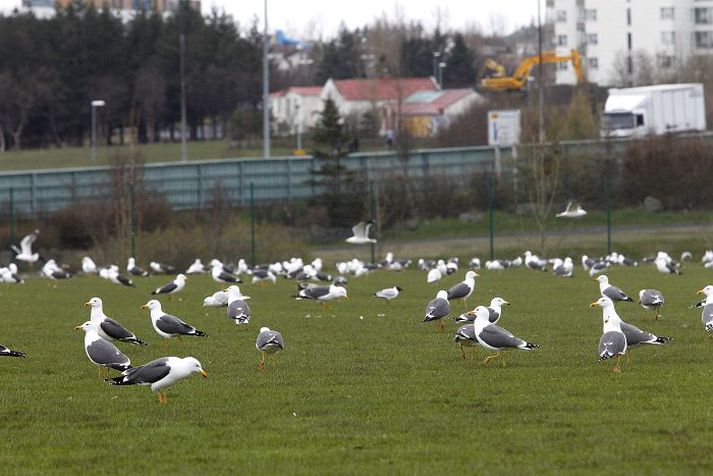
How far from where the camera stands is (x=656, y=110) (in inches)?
2852

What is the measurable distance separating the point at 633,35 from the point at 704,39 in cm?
564

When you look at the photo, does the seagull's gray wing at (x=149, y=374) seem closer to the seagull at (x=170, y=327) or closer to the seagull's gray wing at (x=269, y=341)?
the seagull's gray wing at (x=269, y=341)

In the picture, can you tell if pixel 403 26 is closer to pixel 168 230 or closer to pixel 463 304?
pixel 168 230

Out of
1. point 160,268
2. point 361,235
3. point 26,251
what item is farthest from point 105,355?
point 26,251

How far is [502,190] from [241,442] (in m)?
39.0

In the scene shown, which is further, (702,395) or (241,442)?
(702,395)

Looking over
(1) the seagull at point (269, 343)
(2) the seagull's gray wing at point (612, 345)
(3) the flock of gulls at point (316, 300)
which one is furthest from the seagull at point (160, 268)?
(2) the seagull's gray wing at point (612, 345)

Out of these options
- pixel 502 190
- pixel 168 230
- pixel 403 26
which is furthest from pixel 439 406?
pixel 403 26

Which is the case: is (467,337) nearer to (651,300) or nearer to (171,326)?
(171,326)

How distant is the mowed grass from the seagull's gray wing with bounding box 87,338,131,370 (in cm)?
25

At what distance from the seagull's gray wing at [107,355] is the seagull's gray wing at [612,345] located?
449 cm

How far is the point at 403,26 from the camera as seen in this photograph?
146 meters

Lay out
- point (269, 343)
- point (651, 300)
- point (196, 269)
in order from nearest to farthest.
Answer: point (269, 343) < point (651, 300) < point (196, 269)

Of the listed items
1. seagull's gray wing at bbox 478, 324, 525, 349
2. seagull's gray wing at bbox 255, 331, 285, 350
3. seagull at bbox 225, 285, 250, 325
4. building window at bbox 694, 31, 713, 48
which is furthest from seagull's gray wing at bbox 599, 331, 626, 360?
building window at bbox 694, 31, 713, 48
